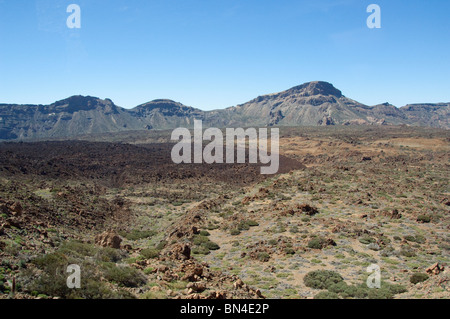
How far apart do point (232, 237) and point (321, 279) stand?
8.20 meters

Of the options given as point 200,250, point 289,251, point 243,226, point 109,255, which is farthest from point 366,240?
point 109,255

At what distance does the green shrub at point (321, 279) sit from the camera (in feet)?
41.9

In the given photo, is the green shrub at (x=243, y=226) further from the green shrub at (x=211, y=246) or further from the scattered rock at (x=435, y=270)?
the scattered rock at (x=435, y=270)

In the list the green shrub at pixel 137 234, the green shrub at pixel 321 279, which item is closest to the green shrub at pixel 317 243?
the green shrub at pixel 321 279

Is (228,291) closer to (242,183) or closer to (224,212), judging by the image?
(224,212)

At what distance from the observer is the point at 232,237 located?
20.5m

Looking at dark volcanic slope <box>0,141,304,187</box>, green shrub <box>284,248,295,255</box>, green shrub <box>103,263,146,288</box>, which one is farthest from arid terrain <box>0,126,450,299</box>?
dark volcanic slope <box>0,141,304,187</box>

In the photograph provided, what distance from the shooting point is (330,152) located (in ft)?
231

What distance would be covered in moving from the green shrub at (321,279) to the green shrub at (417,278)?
281 centimetres

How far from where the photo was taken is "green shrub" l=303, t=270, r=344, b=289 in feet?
41.9

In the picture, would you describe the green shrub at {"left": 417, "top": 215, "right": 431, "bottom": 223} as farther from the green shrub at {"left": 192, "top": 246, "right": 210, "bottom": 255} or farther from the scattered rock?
the green shrub at {"left": 192, "top": 246, "right": 210, "bottom": 255}

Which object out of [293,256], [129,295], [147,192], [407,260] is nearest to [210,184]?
[147,192]

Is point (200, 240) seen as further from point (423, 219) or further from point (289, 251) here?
point (423, 219)
